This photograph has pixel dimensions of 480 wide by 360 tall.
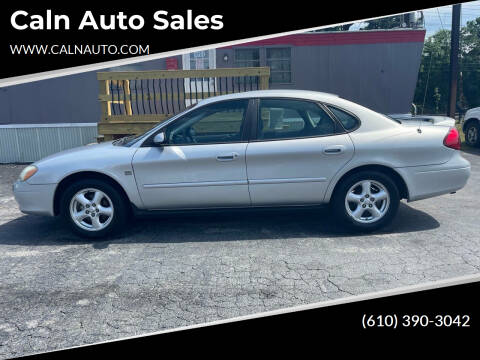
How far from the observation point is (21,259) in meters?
4.78

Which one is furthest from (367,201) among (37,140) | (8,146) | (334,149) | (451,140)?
(8,146)

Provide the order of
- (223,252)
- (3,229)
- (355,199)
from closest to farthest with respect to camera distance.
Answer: (223,252)
(355,199)
(3,229)

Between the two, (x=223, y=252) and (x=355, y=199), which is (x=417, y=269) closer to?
(x=355, y=199)

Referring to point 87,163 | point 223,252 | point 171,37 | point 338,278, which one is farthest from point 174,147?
point 171,37

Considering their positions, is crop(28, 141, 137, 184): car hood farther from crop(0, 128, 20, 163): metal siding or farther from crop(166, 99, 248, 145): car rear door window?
crop(0, 128, 20, 163): metal siding

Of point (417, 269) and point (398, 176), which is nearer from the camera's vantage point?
point (417, 269)

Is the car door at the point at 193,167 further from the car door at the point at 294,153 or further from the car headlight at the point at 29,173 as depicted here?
the car headlight at the point at 29,173

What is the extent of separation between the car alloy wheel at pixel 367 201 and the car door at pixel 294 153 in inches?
11.6

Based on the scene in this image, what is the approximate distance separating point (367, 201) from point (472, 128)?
26.9ft

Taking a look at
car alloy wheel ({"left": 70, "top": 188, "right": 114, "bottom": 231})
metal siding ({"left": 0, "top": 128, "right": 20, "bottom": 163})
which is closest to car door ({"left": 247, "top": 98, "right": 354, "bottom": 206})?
car alloy wheel ({"left": 70, "top": 188, "right": 114, "bottom": 231})

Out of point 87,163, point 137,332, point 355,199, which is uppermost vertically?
point 87,163

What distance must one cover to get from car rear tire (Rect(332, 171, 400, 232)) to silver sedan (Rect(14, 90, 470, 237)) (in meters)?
0.01

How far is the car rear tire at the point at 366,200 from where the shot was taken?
5.14m

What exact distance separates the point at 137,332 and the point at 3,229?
3395 mm
